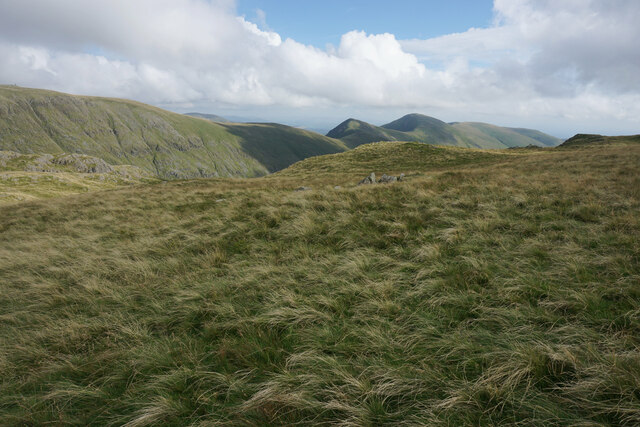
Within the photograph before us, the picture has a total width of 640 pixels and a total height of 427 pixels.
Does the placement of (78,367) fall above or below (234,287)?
below

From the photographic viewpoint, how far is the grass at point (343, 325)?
2.50m

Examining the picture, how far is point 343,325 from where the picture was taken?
12.2 feet

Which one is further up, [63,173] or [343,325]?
[343,325]

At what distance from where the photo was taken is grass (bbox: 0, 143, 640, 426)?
2.50 m

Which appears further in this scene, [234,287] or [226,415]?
[234,287]

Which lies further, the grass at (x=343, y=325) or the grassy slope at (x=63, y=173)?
the grassy slope at (x=63, y=173)

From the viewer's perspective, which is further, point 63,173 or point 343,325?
point 63,173

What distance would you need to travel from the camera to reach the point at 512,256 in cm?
511

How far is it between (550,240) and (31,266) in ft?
40.8

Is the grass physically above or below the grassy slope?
above

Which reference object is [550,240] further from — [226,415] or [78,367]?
[78,367]

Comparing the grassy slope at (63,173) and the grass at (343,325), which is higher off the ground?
the grass at (343,325)

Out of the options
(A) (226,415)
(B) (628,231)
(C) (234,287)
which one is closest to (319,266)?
(C) (234,287)

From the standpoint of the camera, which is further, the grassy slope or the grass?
the grassy slope
